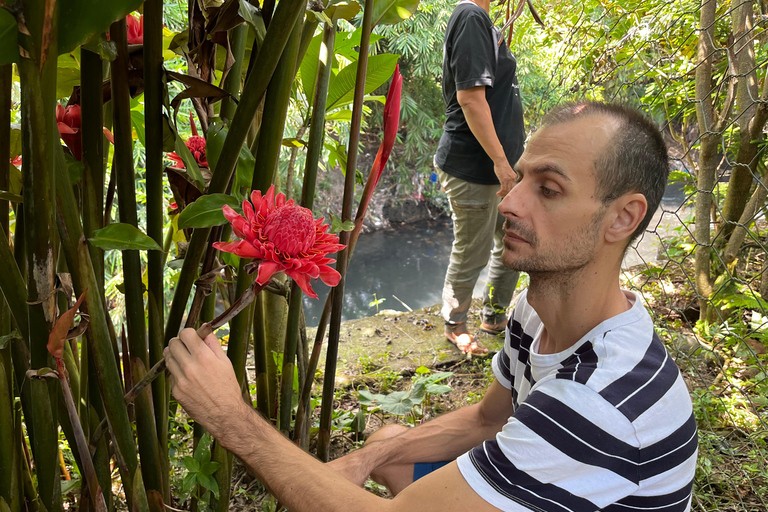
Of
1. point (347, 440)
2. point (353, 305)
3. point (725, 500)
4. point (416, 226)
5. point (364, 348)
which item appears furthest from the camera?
point (416, 226)

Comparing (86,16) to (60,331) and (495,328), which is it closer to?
(60,331)

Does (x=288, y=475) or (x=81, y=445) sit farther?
(x=288, y=475)

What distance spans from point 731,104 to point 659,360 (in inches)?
51.2

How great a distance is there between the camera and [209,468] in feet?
2.65

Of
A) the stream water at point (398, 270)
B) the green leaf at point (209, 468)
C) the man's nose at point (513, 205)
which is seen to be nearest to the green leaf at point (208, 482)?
the green leaf at point (209, 468)

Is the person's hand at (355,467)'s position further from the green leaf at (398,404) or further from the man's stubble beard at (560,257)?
the man's stubble beard at (560,257)

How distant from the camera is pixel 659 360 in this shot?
→ 73cm

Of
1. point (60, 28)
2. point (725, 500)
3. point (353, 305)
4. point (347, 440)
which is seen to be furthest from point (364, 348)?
point (353, 305)

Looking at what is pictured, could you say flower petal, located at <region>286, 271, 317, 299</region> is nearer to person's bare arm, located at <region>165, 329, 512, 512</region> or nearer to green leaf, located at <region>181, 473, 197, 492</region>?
person's bare arm, located at <region>165, 329, 512, 512</region>

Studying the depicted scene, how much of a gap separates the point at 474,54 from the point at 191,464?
4.16 ft

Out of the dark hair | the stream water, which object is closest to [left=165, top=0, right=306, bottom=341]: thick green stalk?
the dark hair

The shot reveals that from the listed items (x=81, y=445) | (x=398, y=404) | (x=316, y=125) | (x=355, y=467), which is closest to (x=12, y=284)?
(x=81, y=445)

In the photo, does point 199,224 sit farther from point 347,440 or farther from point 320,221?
point 347,440

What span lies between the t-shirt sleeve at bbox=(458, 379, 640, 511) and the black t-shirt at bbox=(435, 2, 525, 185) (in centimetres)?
112
